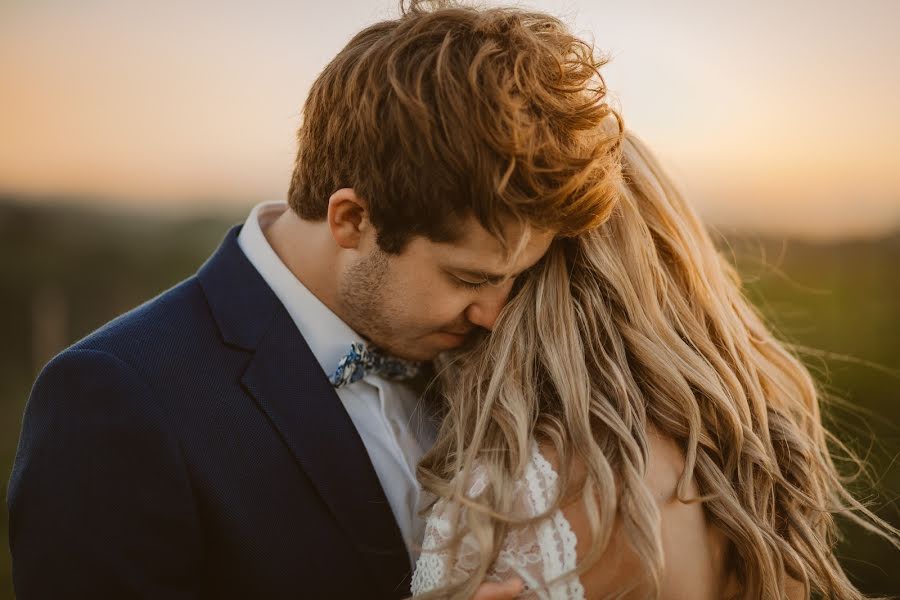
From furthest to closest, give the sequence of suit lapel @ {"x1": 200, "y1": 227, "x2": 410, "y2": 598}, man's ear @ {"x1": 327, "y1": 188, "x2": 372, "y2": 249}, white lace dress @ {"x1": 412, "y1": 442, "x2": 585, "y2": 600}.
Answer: man's ear @ {"x1": 327, "y1": 188, "x2": 372, "y2": 249}, suit lapel @ {"x1": 200, "y1": 227, "x2": 410, "y2": 598}, white lace dress @ {"x1": 412, "y1": 442, "x2": 585, "y2": 600}

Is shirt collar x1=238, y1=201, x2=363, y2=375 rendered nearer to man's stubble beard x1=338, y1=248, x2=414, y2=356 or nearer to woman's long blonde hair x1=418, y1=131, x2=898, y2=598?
man's stubble beard x1=338, y1=248, x2=414, y2=356

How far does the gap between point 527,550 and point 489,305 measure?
32.2 inches

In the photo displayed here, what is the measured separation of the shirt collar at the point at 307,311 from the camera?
247cm

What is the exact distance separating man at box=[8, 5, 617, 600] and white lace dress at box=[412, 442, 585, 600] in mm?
101

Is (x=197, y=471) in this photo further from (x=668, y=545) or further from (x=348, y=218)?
(x=668, y=545)

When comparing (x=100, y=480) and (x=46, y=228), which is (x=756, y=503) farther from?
(x=46, y=228)

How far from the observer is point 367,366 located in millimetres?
2498

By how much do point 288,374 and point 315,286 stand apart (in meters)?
0.38

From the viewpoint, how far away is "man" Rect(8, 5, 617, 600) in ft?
6.36

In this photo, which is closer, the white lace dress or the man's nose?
the white lace dress

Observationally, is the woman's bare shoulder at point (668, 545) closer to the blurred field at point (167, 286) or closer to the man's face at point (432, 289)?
the man's face at point (432, 289)

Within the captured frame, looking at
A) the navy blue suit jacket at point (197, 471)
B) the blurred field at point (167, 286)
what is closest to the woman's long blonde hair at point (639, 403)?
the navy blue suit jacket at point (197, 471)

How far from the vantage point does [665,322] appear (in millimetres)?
2273

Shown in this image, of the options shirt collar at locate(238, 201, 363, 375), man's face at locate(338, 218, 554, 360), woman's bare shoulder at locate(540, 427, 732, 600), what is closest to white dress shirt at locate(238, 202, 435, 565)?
shirt collar at locate(238, 201, 363, 375)
